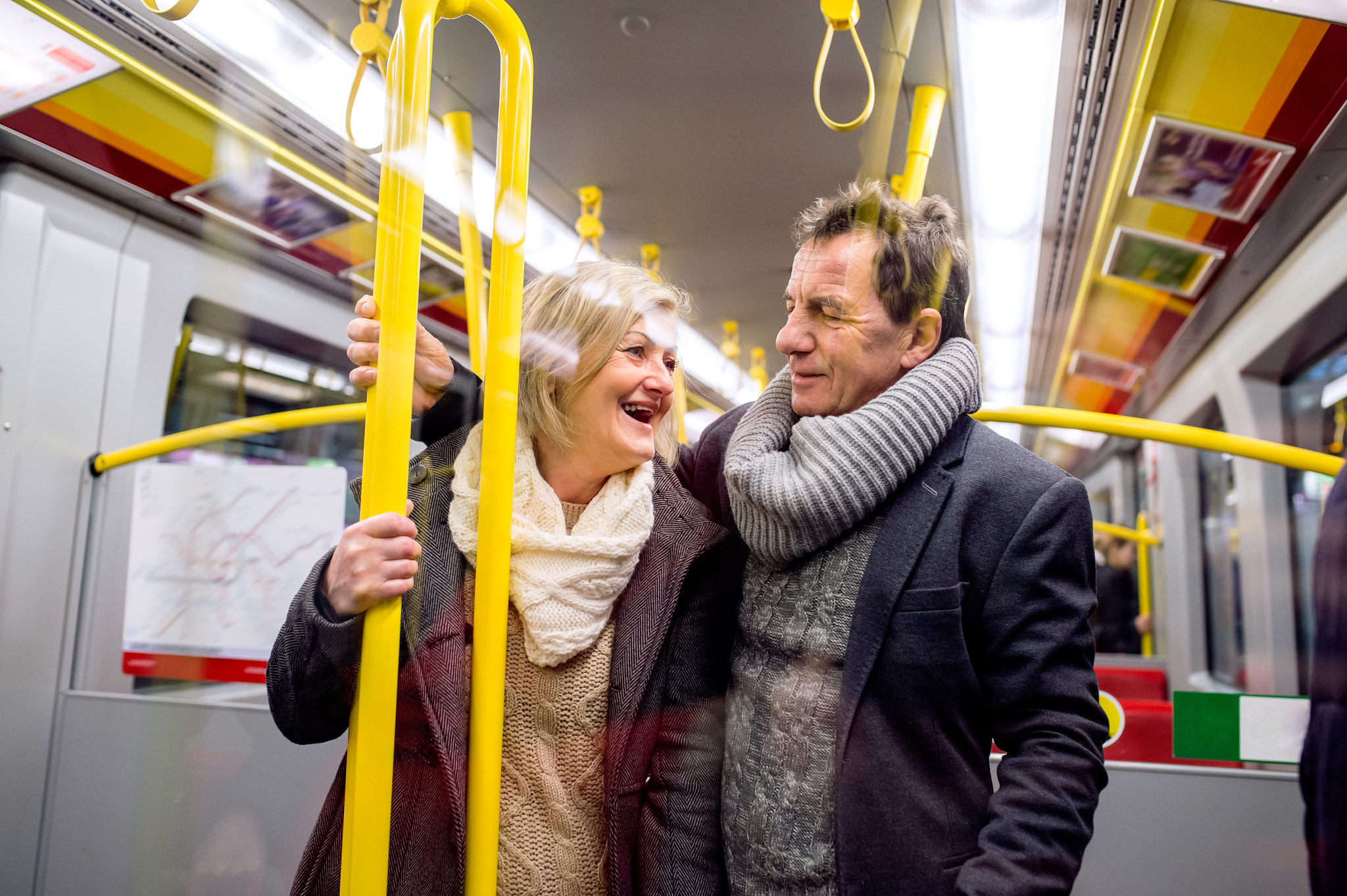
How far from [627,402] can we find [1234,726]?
3.88 feet

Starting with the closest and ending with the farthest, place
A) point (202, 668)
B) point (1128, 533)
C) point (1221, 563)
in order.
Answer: point (202, 668) < point (1128, 533) < point (1221, 563)

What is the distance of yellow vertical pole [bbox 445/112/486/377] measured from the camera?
1104mm

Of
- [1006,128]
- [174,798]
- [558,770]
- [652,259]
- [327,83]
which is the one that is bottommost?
[174,798]

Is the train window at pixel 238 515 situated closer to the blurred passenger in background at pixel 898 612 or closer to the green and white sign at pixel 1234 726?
the blurred passenger in background at pixel 898 612

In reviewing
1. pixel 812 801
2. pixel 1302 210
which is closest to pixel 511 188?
pixel 812 801

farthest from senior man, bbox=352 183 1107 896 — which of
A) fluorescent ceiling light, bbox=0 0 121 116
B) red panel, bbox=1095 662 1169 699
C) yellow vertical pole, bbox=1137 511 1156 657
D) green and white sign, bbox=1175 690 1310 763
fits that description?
yellow vertical pole, bbox=1137 511 1156 657

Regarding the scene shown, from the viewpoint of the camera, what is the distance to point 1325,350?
4.98 ft

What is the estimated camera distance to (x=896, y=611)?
1.01 metres

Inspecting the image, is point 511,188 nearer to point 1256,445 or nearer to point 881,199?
point 881,199

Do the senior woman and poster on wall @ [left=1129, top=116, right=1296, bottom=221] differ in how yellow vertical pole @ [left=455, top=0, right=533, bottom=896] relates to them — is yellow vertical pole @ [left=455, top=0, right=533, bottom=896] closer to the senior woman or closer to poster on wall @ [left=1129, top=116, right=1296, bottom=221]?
the senior woman

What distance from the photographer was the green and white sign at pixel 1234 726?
50.1 inches

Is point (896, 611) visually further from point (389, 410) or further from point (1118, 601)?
point (1118, 601)

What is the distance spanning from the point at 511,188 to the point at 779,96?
406mm

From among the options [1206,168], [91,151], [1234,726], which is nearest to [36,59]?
[91,151]
